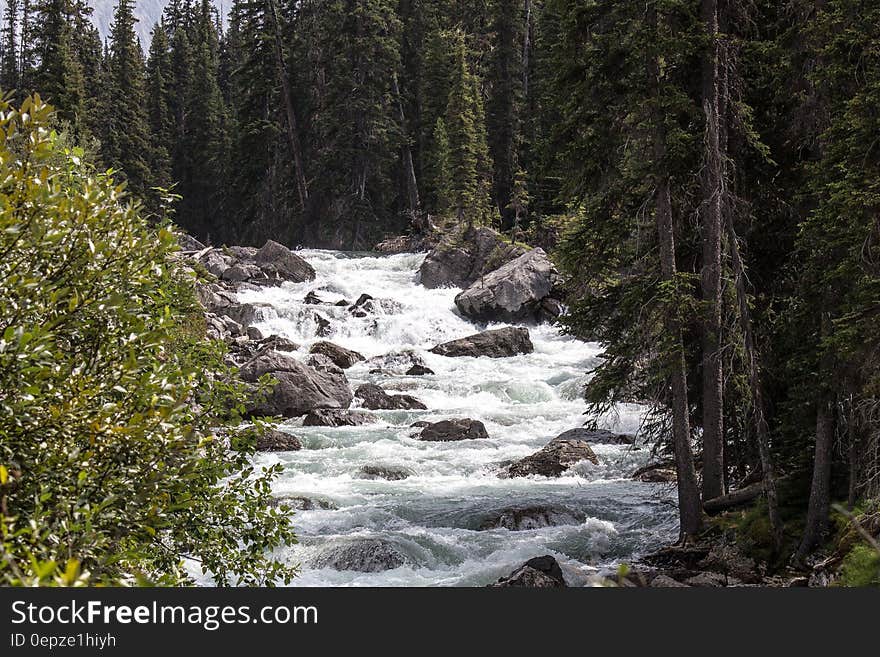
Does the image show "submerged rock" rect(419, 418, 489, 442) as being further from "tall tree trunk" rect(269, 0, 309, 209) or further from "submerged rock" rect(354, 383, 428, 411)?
"tall tree trunk" rect(269, 0, 309, 209)

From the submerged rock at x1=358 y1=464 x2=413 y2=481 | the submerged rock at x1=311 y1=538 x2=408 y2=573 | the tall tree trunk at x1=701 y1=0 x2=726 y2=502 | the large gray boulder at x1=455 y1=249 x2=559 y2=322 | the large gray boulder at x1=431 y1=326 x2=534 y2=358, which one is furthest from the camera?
the large gray boulder at x1=455 y1=249 x2=559 y2=322

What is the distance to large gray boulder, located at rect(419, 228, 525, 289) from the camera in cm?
4025

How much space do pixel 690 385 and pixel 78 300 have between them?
36.7 feet

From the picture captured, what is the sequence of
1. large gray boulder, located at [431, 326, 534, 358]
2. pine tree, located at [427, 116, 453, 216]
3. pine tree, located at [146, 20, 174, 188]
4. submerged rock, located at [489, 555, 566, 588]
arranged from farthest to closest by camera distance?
pine tree, located at [146, 20, 174, 188] < pine tree, located at [427, 116, 453, 216] < large gray boulder, located at [431, 326, 534, 358] < submerged rock, located at [489, 555, 566, 588]

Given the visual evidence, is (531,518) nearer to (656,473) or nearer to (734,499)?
(734,499)

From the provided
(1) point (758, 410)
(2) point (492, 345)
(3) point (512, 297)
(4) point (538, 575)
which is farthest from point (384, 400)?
(1) point (758, 410)

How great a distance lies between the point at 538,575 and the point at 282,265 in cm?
3183

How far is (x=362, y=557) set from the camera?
1327cm

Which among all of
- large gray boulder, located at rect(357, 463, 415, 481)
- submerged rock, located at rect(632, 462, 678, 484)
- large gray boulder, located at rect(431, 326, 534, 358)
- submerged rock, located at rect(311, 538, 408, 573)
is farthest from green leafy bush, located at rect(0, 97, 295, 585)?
large gray boulder, located at rect(431, 326, 534, 358)

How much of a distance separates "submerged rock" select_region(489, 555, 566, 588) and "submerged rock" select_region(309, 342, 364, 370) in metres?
18.7

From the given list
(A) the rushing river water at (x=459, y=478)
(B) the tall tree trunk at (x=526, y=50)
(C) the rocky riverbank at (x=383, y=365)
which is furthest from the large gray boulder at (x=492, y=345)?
(B) the tall tree trunk at (x=526, y=50)

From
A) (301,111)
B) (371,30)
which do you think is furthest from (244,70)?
(371,30)

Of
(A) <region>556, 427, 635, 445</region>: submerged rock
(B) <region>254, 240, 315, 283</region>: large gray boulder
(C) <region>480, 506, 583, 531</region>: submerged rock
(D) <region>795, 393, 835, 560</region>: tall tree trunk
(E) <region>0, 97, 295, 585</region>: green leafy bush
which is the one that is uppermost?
(B) <region>254, 240, 315, 283</region>: large gray boulder

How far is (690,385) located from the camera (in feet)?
46.1
